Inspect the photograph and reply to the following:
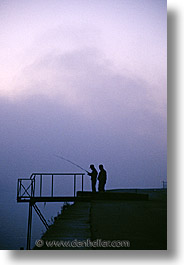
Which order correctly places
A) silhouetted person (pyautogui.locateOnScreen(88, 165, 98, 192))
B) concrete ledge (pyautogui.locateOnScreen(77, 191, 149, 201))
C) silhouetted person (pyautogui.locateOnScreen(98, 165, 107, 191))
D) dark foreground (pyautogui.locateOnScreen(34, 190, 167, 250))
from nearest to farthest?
dark foreground (pyautogui.locateOnScreen(34, 190, 167, 250))
concrete ledge (pyautogui.locateOnScreen(77, 191, 149, 201))
silhouetted person (pyautogui.locateOnScreen(98, 165, 107, 191))
silhouetted person (pyautogui.locateOnScreen(88, 165, 98, 192))

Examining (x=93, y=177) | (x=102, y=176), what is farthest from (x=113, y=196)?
(x=93, y=177)

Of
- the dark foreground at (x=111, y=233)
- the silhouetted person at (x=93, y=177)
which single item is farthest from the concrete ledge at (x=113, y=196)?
the dark foreground at (x=111, y=233)

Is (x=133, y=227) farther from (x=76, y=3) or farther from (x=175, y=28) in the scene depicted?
(x=76, y=3)

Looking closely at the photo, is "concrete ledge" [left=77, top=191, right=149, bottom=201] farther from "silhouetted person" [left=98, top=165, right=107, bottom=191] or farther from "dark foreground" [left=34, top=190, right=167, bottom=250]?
"dark foreground" [left=34, top=190, right=167, bottom=250]

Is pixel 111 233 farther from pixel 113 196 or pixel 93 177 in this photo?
pixel 93 177

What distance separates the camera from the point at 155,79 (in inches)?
206

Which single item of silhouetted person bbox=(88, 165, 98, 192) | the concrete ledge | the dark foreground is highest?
silhouetted person bbox=(88, 165, 98, 192)

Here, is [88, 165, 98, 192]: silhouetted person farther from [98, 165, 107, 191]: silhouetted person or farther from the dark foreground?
the dark foreground

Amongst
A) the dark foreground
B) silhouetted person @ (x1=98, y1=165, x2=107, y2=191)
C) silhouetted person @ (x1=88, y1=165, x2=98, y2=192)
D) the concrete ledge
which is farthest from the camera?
silhouetted person @ (x1=88, y1=165, x2=98, y2=192)

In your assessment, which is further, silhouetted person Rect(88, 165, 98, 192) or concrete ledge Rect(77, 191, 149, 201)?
silhouetted person Rect(88, 165, 98, 192)

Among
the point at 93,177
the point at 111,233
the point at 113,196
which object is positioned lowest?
the point at 111,233

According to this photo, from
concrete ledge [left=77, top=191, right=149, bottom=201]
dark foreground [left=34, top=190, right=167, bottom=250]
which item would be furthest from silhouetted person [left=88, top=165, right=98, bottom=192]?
dark foreground [left=34, top=190, right=167, bottom=250]

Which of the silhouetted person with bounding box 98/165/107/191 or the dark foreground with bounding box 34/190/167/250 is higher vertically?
the silhouetted person with bounding box 98/165/107/191

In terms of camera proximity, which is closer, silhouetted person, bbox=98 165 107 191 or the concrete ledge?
the concrete ledge
